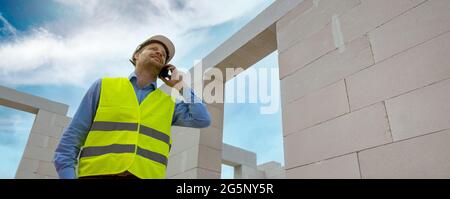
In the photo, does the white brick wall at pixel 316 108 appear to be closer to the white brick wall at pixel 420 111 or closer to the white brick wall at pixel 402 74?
the white brick wall at pixel 402 74

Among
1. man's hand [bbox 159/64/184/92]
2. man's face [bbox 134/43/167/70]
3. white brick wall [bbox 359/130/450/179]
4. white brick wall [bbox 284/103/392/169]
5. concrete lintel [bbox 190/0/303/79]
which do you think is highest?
concrete lintel [bbox 190/0/303/79]

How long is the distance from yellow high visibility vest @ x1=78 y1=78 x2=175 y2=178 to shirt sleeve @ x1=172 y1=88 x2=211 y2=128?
13cm

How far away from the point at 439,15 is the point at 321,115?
864 mm

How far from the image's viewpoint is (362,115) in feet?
6.20

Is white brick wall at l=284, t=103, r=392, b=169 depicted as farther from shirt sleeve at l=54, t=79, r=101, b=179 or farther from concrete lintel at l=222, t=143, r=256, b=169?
concrete lintel at l=222, t=143, r=256, b=169

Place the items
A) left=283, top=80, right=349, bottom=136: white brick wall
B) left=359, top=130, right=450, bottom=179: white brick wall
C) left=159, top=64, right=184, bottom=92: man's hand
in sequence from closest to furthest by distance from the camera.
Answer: left=359, top=130, right=450, bottom=179: white brick wall < left=159, top=64, right=184, bottom=92: man's hand < left=283, top=80, right=349, bottom=136: white brick wall

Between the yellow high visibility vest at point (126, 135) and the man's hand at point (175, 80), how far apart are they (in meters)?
0.12

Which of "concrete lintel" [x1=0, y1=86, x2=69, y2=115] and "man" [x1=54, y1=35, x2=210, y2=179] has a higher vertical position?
"concrete lintel" [x1=0, y1=86, x2=69, y2=115]

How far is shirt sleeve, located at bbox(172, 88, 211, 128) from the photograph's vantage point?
175 cm

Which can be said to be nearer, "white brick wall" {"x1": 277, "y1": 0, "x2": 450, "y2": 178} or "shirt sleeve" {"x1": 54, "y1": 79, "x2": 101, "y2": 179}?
"shirt sleeve" {"x1": 54, "y1": 79, "x2": 101, "y2": 179}

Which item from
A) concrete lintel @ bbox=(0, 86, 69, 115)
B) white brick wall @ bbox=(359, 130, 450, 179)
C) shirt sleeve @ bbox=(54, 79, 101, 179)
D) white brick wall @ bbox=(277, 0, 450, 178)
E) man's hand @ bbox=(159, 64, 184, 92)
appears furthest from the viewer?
concrete lintel @ bbox=(0, 86, 69, 115)

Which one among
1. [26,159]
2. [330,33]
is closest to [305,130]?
[330,33]

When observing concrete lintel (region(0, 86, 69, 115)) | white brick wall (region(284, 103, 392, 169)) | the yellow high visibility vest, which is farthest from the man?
concrete lintel (region(0, 86, 69, 115))

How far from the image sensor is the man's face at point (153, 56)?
66.9 inches
